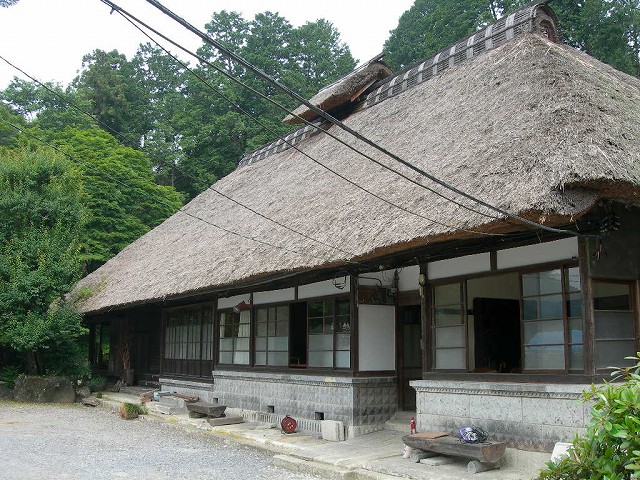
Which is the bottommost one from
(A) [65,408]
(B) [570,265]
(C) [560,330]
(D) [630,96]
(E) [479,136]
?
(A) [65,408]

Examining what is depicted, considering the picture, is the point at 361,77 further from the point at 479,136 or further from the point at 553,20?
the point at 479,136

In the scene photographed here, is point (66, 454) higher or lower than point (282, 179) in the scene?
lower

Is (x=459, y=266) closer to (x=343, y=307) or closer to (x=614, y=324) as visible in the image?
(x=614, y=324)

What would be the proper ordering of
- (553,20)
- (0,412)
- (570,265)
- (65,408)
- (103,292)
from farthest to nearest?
(103,292), (65,408), (0,412), (553,20), (570,265)

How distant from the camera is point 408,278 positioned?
9.95 m

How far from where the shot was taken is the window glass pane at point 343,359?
33.1ft

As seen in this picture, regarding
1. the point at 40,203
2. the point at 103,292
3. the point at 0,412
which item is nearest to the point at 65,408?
the point at 0,412

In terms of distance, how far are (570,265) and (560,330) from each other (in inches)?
29.6

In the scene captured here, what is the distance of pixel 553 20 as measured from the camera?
10.9 metres

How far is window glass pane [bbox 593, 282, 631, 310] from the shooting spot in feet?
22.6

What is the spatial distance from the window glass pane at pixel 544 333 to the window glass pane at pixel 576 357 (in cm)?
17

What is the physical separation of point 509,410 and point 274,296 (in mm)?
5889

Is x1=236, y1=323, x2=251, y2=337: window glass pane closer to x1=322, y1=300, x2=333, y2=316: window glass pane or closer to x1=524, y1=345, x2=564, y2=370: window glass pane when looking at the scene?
x1=322, y1=300, x2=333, y2=316: window glass pane

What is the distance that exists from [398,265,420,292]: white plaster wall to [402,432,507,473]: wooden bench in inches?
108
